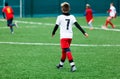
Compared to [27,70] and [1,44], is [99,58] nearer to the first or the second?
[27,70]

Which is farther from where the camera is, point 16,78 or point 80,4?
point 80,4

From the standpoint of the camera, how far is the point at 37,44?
20312 millimetres

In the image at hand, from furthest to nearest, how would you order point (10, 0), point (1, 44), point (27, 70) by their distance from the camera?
point (10, 0) → point (1, 44) → point (27, 70)

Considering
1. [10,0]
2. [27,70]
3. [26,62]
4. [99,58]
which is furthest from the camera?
[10,0]

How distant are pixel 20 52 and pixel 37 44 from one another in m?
3.40

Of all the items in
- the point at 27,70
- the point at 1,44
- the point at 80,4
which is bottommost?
the point at 80,4

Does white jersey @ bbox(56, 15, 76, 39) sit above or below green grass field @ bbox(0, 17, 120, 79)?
above

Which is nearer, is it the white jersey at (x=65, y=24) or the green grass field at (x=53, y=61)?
the green grass field at (x=53, y=61)

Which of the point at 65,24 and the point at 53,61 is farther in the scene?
the point at 53,61

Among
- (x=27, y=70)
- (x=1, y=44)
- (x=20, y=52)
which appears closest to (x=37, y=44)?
(x=1, y=44)

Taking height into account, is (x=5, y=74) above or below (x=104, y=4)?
above

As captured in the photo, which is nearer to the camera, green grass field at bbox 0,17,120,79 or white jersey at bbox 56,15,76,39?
green grass field at bbox 0,17,120,79

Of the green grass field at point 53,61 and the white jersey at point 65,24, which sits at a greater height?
the white jersey at point 65,24

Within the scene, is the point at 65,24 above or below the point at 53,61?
above
